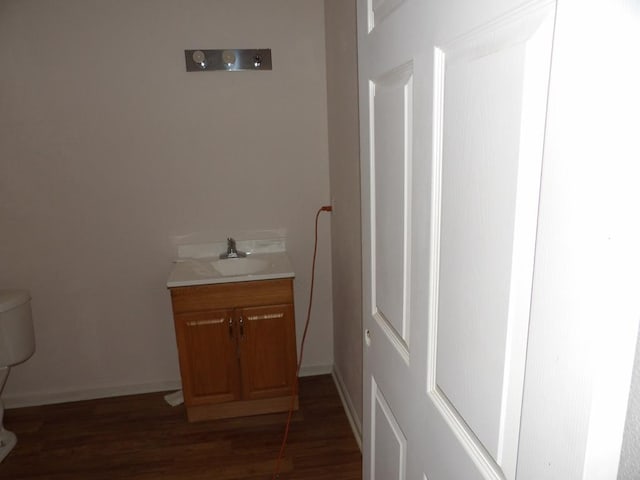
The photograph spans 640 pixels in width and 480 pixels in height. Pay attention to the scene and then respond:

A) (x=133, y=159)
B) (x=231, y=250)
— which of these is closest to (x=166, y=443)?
(x=231, y=250)

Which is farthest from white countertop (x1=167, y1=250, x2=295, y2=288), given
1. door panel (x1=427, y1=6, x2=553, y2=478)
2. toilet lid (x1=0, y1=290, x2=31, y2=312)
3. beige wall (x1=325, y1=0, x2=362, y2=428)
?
Result: door panel (x1=427, y1=6, x2=553, y2=478)

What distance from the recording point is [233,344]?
2.26 meters

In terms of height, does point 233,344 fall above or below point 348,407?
above

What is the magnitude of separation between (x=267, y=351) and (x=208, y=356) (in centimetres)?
30

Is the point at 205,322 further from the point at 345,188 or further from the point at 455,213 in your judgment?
the point at 455,213

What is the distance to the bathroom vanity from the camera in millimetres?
2180

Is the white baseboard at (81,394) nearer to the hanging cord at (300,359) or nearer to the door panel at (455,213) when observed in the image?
the hanging cord at (300,359)

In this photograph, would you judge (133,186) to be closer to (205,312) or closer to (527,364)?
(205,312)

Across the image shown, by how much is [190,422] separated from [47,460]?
0.68m

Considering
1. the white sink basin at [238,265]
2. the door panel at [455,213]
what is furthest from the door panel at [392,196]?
the white sink basin at [238,265]

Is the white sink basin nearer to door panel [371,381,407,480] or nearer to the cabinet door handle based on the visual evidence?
the cabinet door handle

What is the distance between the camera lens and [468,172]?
644 mm

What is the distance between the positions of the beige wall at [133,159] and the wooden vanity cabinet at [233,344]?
437 millimetres

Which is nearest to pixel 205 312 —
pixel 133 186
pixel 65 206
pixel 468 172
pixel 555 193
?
pixel 133 186
